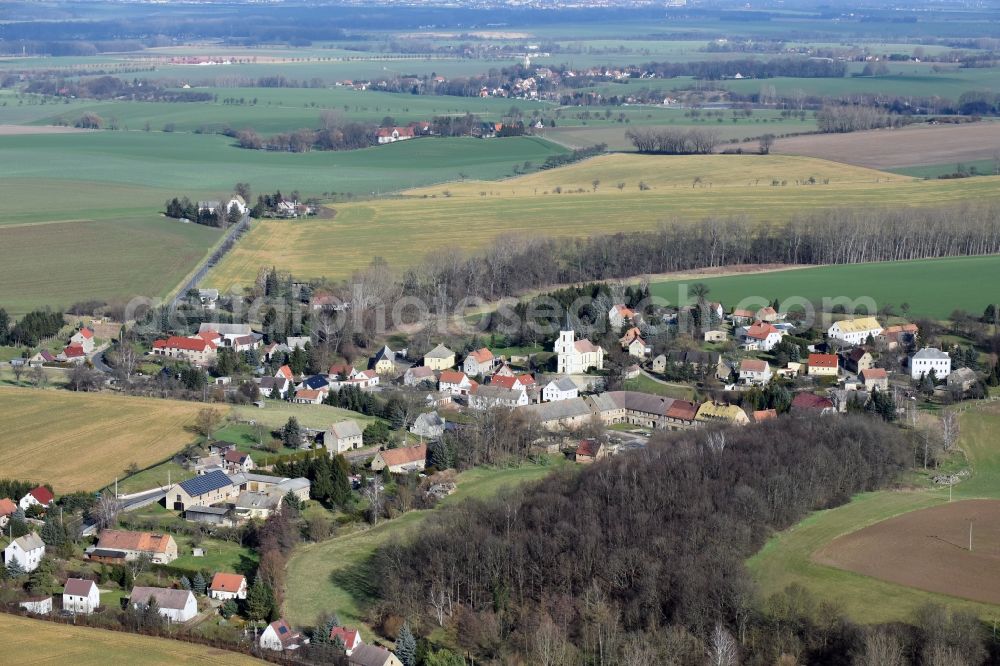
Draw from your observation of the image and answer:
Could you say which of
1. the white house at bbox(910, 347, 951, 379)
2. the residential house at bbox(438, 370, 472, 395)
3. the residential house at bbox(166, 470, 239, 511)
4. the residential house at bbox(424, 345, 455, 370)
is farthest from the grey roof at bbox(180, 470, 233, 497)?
the white house at bbox(910, 347, 951, 379)

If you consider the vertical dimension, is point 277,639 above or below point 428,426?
above

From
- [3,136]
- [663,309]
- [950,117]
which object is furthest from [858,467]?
[3,136]

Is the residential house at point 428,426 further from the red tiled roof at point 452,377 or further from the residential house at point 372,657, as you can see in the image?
the residential house at point 372,657

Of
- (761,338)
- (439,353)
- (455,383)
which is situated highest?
(761,338)

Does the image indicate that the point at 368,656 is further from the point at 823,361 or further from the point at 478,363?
the point at 823,361

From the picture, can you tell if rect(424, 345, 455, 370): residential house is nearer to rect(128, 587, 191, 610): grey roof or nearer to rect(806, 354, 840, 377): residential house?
rect(806, 354, 840, 377): residential house

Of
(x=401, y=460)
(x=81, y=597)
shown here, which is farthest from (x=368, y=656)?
(x=401, y=460)

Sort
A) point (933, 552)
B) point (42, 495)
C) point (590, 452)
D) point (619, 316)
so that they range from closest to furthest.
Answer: point (933, 552), point (42, 495), point (590, 452), point (619, 316)

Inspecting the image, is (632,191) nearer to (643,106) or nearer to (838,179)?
(838,179)

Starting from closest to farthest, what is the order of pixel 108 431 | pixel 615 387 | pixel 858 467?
pixel 858 467 → pixel 108 431 → pixel 615 387
